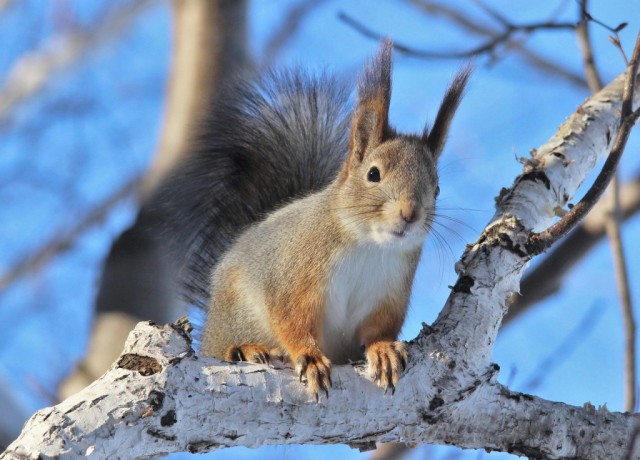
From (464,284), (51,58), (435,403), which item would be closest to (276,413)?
(435,403)

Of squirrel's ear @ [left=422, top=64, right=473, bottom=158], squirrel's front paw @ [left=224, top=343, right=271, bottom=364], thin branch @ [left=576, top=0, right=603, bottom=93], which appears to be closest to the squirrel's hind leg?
squirrel's front paw @ [left=224, top=343, right=271, bottom=364]

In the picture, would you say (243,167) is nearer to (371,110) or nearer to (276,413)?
(371,110)

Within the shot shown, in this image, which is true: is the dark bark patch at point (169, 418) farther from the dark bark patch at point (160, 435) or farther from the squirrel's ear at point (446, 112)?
the squirrel's ear at point (446, 112)

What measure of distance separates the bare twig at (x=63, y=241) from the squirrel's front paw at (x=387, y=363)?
279 centimetres

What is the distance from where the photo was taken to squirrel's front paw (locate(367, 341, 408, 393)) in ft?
5.87

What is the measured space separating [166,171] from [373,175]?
925mm

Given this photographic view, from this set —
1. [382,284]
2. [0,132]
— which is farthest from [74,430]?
[0,132]

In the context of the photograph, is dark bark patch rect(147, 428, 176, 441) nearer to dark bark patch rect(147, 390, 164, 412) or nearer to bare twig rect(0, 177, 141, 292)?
dark bark patch rect(147, 390, 164, 412)

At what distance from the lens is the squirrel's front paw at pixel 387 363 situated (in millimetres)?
1788

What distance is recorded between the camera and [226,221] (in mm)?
2873

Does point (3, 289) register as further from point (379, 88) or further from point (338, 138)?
point (379, 88)

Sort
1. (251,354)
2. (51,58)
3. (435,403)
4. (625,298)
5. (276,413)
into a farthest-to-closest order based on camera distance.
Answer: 1. (51,58)
2. (625,298)
3. (251,354)
4. (435,403)
5. (276,413)

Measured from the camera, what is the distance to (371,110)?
7.57ft

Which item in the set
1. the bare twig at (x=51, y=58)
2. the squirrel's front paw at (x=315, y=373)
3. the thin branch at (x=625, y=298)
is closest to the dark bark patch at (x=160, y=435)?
the squirrel's front paw at (x=315, y=373)
